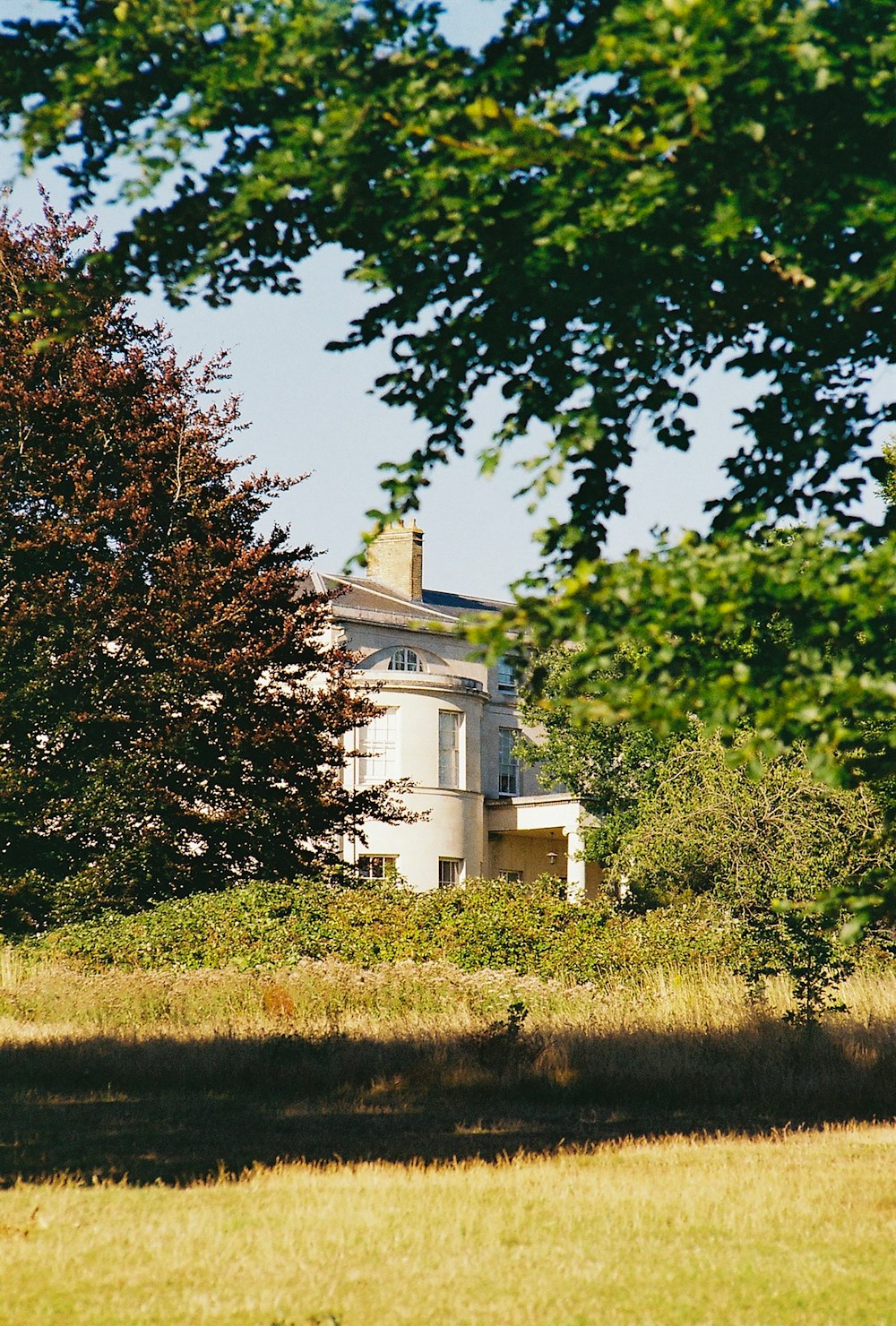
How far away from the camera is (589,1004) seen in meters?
15.7

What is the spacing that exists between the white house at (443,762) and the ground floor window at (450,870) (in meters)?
0.03

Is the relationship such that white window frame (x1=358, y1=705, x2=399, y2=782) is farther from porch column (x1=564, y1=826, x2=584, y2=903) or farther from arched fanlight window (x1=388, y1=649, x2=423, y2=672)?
porch column (x1=564, y1=826, x2=584, y2=903)

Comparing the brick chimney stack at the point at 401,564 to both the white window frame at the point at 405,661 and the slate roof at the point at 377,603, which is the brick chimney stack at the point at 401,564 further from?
the white window frame at the point at 405,661

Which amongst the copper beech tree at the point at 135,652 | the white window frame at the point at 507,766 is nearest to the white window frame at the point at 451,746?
the white window frame at the point at 507,766

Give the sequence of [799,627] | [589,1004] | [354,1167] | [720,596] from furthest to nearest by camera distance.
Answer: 1. [589,1004]
2. [354,1167]
3. [799,627]
4. [720,596]

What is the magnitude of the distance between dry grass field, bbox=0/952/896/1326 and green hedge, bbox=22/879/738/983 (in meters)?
1.03

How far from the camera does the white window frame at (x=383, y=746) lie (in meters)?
37.0

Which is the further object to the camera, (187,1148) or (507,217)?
(187,1148)

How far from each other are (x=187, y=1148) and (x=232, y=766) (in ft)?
40.5

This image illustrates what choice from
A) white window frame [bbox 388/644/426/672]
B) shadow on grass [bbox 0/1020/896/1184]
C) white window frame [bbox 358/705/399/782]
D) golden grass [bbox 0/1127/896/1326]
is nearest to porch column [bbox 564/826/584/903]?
white window frame [bbox 358/705/399/782]

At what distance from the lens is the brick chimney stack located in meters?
43.2

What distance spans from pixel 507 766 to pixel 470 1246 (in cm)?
3513

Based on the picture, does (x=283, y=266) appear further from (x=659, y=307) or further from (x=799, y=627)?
(x=799, y=627)

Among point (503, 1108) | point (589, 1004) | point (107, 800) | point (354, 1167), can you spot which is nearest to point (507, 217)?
point (354, 1167)
